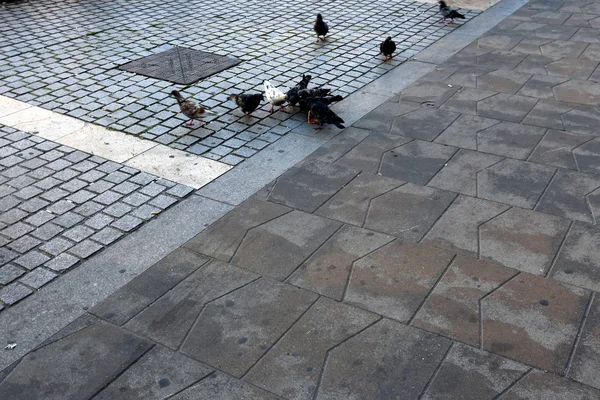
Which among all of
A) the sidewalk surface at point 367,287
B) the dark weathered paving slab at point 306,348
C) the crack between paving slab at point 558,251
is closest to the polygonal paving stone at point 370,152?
the sidewalk surface at point 367,287

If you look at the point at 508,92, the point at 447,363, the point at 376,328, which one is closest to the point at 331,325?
the point at 376,328

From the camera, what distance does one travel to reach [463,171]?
7648 millimetres

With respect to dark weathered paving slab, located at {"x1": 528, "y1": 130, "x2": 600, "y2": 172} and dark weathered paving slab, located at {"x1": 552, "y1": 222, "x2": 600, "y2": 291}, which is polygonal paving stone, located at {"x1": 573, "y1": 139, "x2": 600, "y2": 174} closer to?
dark weathered paving slab, located at {"x1": 528, "y1": 130, "x2": 600, "y2": 172}

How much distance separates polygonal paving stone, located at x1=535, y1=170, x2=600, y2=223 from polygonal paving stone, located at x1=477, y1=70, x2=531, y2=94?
9.45ft

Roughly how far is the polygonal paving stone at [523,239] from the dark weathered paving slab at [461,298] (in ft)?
0.60

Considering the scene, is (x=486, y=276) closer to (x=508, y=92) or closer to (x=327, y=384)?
(x=327, y=384)

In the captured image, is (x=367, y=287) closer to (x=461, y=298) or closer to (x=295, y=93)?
(x=461, y=298)

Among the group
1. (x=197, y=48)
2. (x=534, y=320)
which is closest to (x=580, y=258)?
(x=534, y=320)

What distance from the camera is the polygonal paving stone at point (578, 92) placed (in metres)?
9.62

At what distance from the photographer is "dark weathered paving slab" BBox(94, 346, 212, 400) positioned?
4676 mm

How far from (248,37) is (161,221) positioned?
6610 mm

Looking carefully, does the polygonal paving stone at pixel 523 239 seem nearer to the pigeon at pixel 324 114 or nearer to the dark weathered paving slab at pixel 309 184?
the dark weathered paving slab at pixel 309 184

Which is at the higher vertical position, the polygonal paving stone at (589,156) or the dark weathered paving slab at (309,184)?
the dark weathered paving slab at (309,184)

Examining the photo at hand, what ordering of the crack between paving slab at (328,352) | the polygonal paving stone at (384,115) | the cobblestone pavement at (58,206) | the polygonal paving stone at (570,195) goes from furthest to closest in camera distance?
the polygonal paving stone at (384,115) < the polygonal paving stone at (570,195) < the cobblestone pavement at (58,206) < the crack between paving slab at (328,352)
